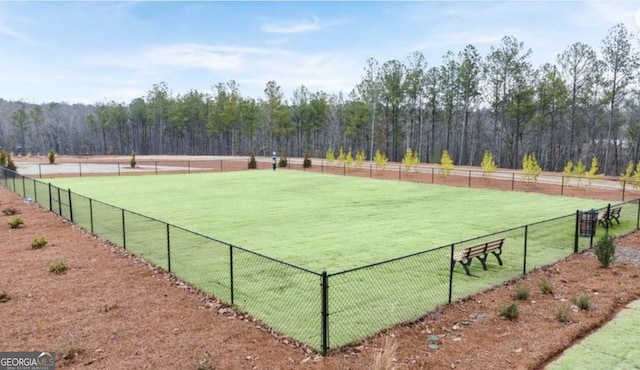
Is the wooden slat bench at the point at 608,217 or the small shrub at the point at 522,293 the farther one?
the wooden slat bench at the point at 608,217

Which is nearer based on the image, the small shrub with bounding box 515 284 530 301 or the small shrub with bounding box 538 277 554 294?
the small shrub with bounding box 515 284 530 301

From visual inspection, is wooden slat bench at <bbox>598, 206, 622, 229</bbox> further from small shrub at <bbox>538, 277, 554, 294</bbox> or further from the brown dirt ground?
small shrub at <bbox>538, 277, 554, 294</bbox>

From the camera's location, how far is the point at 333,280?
9.77m

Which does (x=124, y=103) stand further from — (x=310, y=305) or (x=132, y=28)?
(x=310, y=305)

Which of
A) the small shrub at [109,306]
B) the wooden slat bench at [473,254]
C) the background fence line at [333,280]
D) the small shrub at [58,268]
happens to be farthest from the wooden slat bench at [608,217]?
the small shrub at [58,268]

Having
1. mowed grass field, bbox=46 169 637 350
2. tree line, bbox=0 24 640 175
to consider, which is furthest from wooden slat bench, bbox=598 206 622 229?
tree line, bbox=0 24 640 175

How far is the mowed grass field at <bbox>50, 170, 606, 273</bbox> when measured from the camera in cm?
1316

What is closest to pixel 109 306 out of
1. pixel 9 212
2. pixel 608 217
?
pixel 9 212

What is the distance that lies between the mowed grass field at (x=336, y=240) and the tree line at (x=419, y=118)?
34.7 metres

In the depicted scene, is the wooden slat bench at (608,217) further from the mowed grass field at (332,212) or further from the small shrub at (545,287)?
the small shrub at (545,287)

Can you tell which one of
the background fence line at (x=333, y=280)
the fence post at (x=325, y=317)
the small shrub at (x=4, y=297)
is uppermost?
the fence post at (x=325, y=317)

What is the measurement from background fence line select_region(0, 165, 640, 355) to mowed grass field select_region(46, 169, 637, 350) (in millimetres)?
37

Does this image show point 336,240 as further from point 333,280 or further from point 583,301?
point 583,301

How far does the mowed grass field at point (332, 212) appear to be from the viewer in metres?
13.2
